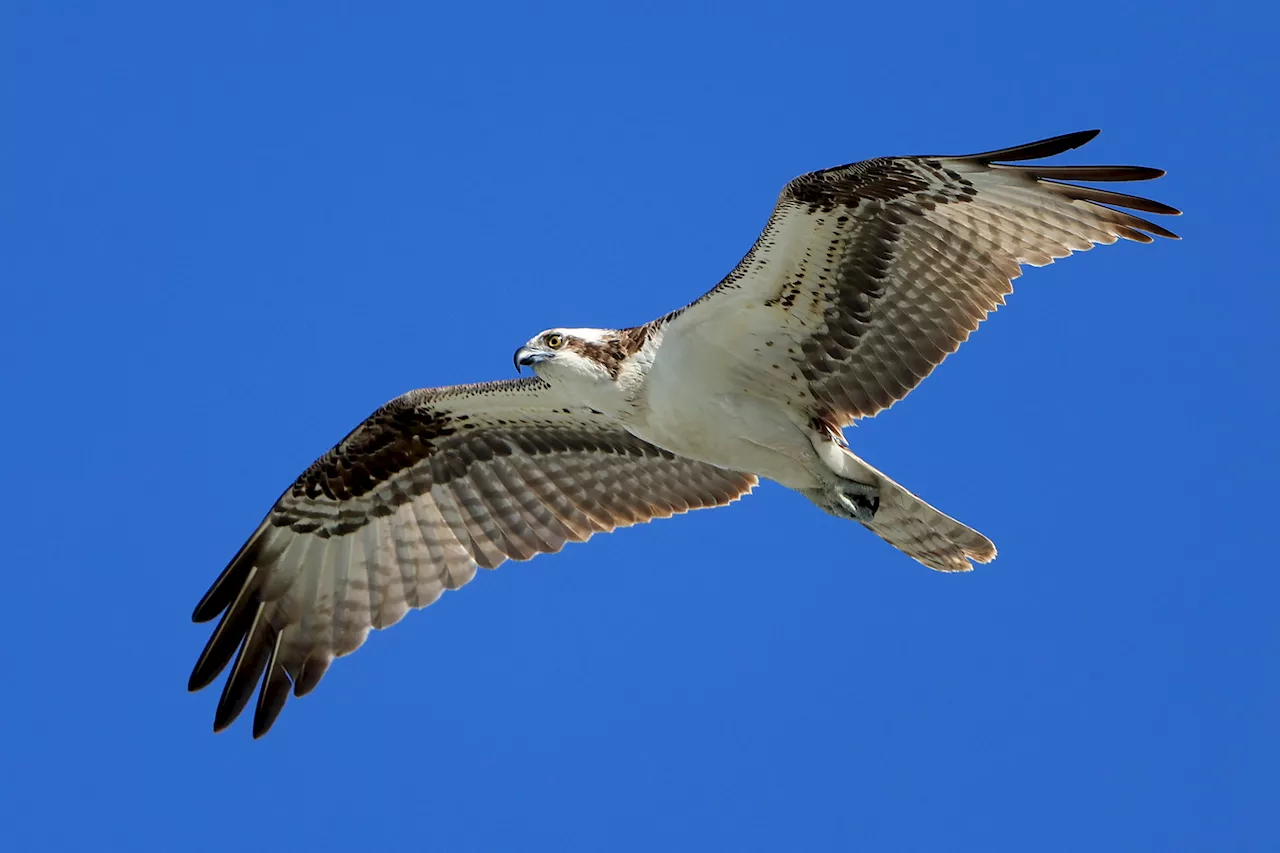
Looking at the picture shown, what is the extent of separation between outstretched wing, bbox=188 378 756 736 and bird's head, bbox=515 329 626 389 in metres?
1.31

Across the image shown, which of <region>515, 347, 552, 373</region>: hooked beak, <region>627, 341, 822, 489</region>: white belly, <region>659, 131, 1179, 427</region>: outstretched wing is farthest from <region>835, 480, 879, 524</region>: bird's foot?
<region>515, 347, 552, 373</region>: hooked beak

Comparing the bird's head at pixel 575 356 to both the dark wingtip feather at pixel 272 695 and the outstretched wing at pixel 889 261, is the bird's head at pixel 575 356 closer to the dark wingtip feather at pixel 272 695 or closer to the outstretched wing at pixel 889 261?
the outstretched wing at pixel 889 261

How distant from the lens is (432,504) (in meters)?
11.5

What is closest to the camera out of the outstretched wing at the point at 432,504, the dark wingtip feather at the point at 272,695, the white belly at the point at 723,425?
the white belly at the point at 723,425

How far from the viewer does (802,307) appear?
31.6 feet

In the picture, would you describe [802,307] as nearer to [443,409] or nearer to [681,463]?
[681,463]

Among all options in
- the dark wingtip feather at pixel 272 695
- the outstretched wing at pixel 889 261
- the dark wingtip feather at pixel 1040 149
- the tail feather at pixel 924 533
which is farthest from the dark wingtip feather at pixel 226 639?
the dark wingtip feather at pixel 1040 149

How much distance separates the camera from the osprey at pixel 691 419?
9344 millimetres

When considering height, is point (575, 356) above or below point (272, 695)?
above

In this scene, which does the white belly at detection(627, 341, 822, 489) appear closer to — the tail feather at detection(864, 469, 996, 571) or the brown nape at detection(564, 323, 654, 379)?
the brown nape at detection(564, 323, 654, 379)

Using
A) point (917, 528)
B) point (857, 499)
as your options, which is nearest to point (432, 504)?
point (857, 499)

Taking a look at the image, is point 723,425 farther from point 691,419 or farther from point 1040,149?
point 1040,149

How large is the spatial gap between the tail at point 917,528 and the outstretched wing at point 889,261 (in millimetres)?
465

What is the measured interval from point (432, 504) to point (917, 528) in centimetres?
379
